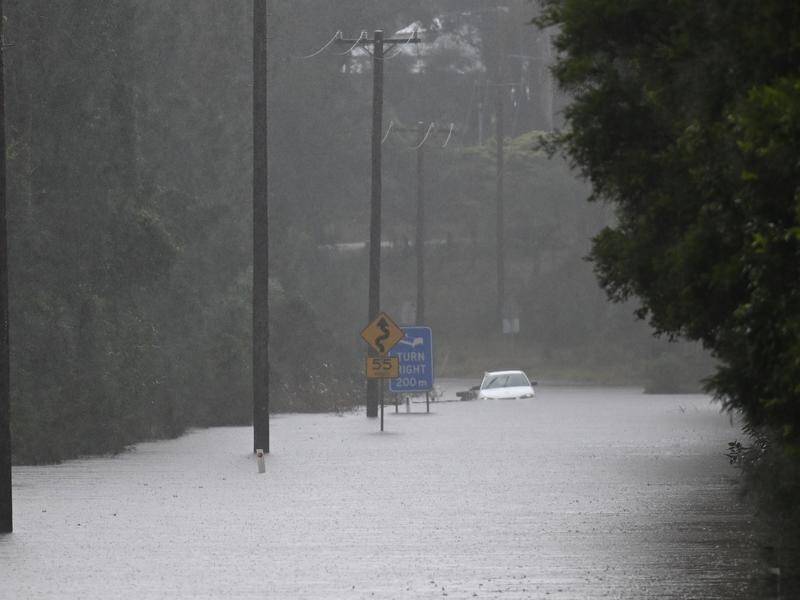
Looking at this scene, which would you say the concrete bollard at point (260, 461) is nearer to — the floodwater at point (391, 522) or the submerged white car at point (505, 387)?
the floodwater at point (391, 522)

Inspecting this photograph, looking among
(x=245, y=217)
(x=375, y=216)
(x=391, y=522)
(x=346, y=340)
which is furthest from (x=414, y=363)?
(x=346, y=340)

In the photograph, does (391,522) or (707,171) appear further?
(391,522)

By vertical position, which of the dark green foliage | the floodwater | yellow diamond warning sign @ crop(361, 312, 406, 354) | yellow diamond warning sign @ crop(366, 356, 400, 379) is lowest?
the floodwater

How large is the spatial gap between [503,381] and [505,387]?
42cm

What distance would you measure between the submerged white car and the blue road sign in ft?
38.5

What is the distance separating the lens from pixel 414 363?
48.7 m

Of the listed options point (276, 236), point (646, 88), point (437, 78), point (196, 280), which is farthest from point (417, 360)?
point (437, 78)

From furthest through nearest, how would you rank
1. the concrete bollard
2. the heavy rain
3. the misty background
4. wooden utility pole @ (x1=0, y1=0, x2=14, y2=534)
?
the misty background, the concrete bollard, wooden utility pole @ (x1=0, y1=0, x2=14, y2=534), the heavy rain

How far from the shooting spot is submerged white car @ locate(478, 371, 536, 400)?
199ft

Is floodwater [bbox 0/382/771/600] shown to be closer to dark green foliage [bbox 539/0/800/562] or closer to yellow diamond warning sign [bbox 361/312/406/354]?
dark green foliage [bbox 539/0/800/562]

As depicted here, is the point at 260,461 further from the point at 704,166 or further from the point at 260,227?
the point at 704,166

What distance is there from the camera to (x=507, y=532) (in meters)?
19.1

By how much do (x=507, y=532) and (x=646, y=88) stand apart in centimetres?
635

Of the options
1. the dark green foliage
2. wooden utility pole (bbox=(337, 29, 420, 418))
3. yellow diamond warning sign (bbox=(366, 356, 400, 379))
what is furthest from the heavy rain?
yellow diamond warning sign (bbox=(366, 356, 400, 379))
